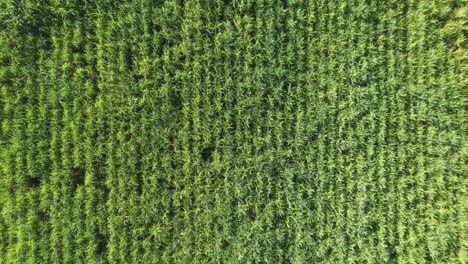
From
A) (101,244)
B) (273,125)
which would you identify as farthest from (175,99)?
(101,244)

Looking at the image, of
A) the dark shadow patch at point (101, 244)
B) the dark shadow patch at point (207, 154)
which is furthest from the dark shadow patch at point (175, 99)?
the dark shadow patch at point (101, 244)

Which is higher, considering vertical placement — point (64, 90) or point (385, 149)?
point (64, 90)

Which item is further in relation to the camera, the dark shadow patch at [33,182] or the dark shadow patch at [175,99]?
the dark shadow patch at [33,182]

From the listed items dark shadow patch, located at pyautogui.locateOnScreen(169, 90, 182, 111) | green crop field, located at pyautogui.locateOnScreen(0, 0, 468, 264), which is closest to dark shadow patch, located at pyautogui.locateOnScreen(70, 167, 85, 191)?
green crop field, located at pyautogui.locateOnScreen(0, 0, 468, 264)

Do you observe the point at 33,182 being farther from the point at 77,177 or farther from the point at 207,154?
the point at 207,154

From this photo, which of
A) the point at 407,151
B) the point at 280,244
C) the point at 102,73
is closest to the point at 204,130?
the point at 102,73

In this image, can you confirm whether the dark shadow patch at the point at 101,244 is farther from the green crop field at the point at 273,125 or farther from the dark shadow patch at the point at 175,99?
the dark shadow patch at the point at 175,99

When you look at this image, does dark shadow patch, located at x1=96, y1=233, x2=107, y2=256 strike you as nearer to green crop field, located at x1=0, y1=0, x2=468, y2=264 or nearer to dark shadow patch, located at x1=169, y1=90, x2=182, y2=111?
green crop field, located at x1=0, y1=0, x2=468, y2=264

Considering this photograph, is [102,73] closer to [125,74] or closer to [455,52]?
[125,74]
